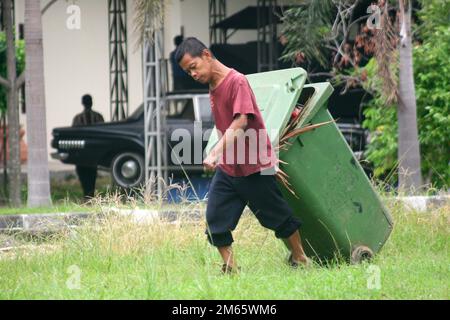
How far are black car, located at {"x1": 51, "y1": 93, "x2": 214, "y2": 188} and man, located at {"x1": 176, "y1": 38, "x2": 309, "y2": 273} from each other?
851 centimetres

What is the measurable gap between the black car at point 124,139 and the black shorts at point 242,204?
27.7 feet

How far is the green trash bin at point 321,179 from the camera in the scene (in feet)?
23.7

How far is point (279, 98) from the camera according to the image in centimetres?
723

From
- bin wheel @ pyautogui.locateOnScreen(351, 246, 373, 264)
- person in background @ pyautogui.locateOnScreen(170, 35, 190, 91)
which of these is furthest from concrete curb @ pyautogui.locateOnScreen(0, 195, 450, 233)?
person in background @ pyautogui.locateOnScreen(170, 35, 190, 91)

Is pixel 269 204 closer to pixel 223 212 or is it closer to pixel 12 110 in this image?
pixel 223 212

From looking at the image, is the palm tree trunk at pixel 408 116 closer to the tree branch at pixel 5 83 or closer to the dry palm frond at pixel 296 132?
the tree branch at pixel 5 83

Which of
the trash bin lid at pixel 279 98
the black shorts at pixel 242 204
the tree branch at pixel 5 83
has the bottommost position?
the black shorts at pixel 242 204

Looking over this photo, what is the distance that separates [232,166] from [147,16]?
18.5ft

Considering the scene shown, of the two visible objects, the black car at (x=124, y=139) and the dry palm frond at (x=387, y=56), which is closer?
the dry palm frond at (x=387, y=56)

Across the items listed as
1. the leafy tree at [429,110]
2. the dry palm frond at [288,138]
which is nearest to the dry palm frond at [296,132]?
the dry palm frond at [288,138]

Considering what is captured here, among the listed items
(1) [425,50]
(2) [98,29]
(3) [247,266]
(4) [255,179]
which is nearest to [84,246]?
(3) [247,266]

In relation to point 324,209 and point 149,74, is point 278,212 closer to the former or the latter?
point 324,209

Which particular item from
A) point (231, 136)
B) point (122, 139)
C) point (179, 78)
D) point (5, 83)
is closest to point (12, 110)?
point (5, 83)

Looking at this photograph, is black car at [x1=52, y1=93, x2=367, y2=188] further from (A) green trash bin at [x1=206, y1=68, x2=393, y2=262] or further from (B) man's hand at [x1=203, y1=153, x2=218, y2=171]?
(B) man's hand at [x1=203, y1=153, x2=218, y2=171]
